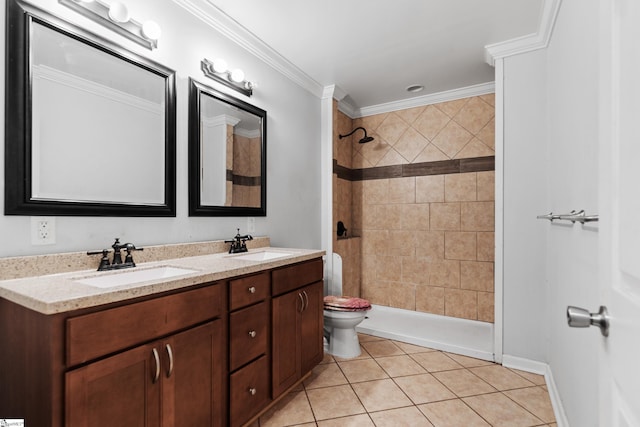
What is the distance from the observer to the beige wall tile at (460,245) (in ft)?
10.8

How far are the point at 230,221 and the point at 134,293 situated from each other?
3.79 ft

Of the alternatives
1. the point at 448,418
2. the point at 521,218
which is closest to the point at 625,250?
the point at 448,418

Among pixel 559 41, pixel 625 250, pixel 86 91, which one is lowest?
pixel 625 250

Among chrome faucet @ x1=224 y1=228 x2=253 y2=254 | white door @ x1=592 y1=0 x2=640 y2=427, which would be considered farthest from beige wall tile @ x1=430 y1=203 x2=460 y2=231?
white door @ x1=592 y1=0 x2=640 y2=427

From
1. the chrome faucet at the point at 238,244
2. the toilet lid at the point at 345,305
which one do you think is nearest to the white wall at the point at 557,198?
the toilet lid at the point at 345,305

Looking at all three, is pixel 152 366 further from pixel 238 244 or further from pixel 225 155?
pixel 225 155

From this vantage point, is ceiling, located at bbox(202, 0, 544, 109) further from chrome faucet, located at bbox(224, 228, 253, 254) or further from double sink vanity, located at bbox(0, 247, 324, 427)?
double sink vanity, located at bbox(0, 247, 324, 427)

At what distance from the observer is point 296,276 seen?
198cm

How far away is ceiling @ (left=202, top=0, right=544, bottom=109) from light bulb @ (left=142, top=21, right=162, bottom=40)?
0.47 m

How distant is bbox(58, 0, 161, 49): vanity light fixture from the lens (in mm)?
1444

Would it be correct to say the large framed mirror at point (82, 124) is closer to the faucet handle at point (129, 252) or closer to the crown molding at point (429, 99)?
the faucet handle at point (129, 252)

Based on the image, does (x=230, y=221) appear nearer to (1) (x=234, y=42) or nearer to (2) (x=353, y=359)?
(1) (x=234, y=42)

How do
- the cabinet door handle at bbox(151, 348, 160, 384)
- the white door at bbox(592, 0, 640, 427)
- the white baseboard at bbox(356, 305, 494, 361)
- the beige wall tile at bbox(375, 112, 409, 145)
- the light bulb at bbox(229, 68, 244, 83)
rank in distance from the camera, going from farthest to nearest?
the beige wall tile at bbox(375, 112, 409, 145) → the white baseboard at bbox(356, 305, 494, 361) → the light bulb at bbox(229, 68, 244, 83) → the cabinet door handle at bbox(151, 348, 160, 384) → the white door at bbox(592, 0, 640, 427)

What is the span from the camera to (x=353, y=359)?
8.44 ft
